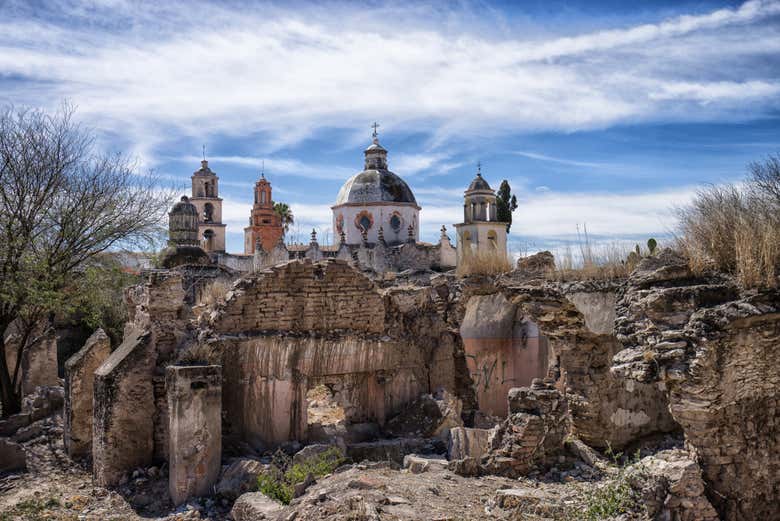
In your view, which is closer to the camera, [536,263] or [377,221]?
[536,263]

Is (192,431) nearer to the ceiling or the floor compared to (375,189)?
nearer to the floor

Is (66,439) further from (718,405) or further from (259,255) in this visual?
(259,255)

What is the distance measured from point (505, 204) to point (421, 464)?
3798 centimetres

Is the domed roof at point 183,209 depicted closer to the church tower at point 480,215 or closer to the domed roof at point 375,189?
the domed roof at point 375,189

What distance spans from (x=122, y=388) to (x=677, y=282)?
7.35 meters

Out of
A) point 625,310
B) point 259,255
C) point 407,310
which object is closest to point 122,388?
point 407,310

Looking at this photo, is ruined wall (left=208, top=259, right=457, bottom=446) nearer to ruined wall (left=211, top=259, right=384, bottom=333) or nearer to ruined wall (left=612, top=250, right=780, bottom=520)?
ruined wall (left=211, top=259, right=384, bottom=333)

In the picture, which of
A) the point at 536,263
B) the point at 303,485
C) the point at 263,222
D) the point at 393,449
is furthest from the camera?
the point at 263,222

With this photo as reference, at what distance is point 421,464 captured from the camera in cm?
886

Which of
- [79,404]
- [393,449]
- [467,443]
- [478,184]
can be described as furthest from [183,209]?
[467,443]

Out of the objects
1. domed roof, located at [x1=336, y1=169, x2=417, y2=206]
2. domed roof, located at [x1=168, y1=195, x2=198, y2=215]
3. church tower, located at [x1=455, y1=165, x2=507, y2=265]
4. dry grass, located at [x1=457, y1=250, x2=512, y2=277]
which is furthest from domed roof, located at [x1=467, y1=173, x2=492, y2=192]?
dry grass, located at [x1=457, y1=250, x2=512, y2=277]

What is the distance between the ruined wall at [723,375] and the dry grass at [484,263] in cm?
597

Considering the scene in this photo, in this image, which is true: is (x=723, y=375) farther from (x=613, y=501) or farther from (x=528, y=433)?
(x=528, y=433)

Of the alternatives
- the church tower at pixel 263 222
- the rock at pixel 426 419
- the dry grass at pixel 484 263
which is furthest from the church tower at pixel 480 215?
the rock at pixel 426 419
